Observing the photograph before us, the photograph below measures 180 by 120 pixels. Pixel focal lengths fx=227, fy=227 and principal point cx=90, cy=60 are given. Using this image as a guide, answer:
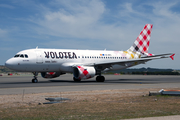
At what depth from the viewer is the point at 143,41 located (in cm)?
3841

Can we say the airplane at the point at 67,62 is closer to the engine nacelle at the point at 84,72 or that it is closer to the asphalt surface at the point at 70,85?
the engine nacelle at the point at 84,72

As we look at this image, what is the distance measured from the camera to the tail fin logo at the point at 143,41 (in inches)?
1496

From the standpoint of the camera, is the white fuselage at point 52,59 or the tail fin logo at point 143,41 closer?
the white fuselage at point 52,59

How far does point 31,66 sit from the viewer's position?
27.0 metres

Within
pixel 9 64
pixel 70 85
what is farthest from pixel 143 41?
pixel 9 64

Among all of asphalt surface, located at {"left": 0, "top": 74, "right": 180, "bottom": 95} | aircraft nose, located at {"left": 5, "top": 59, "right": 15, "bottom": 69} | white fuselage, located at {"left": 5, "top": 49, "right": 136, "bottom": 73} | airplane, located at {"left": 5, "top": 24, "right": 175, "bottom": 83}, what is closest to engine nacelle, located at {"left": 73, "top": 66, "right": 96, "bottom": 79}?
airplane, located at {"left": 5, "top": 24, "right": 175, "bottom": 83}

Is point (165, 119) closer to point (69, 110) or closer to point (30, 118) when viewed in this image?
point (69, 110)

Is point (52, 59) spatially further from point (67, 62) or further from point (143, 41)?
point (143, 41)

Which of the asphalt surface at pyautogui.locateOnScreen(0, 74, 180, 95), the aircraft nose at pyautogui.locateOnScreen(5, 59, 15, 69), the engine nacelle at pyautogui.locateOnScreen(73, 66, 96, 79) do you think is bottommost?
the asphalt surface at pyautogui.locateOnScreen(0, 74, 180, 95)

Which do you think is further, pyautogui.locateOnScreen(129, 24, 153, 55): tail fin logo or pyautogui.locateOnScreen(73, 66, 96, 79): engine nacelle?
pyautogui.locateOnScreen(129, 24, 153, 55): tail fin logo

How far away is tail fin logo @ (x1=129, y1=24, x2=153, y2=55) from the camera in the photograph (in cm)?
3800

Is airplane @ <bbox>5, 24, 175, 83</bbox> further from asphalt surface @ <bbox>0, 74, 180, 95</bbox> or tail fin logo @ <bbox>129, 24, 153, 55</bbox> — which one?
tail fin logo @ <bbox>129, 24, 153, 55</bbox>

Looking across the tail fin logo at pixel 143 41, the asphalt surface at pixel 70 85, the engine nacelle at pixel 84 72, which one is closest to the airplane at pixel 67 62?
the engine nacelle at pixel 84 72

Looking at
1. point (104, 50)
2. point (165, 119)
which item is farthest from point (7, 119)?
point (104, 50)
